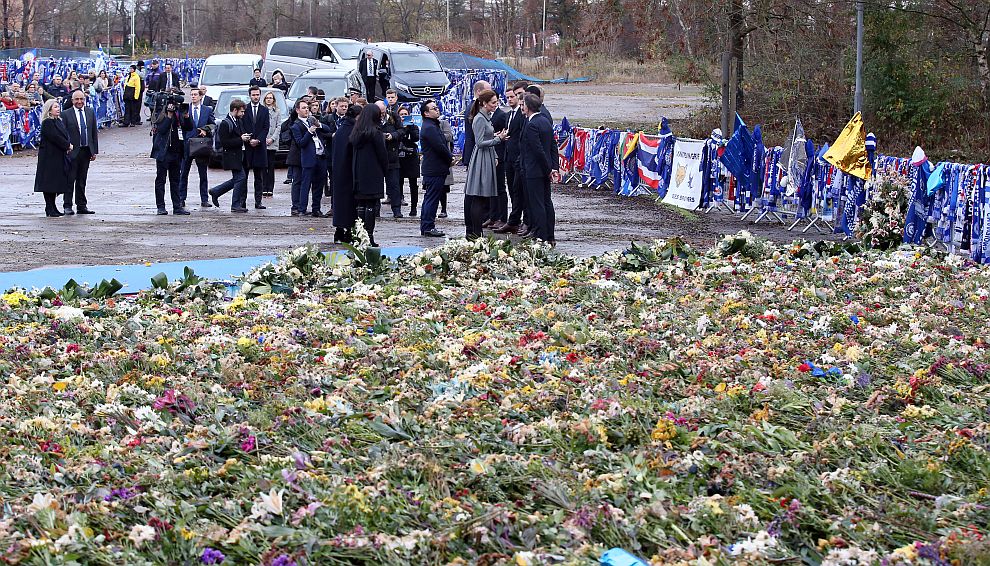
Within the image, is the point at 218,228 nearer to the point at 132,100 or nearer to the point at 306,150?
the point at 306,150

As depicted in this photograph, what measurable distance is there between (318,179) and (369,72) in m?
17.7

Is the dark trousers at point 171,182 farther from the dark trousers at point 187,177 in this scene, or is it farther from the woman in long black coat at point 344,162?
the woman in long black coat at point 344,162

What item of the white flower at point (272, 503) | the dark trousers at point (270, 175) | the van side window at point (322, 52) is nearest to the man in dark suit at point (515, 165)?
the dark trousers at point (270, 175)

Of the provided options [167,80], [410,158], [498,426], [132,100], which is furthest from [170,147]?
[167,80]

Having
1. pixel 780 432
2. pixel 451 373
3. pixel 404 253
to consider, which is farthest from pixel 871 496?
pixel 404 253

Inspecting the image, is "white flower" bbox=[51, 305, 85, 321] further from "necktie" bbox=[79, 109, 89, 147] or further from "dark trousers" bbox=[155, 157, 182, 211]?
"necktie" bbox=[79, 109, 89, 147]

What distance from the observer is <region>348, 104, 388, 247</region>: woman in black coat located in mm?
13492

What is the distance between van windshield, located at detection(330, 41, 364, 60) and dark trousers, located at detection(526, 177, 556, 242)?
2418 cm

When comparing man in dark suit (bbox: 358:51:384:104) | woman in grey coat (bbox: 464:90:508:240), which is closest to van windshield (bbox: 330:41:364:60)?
man in dark suit (bbox: 358:51:384:104)

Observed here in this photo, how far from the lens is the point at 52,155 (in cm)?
1684

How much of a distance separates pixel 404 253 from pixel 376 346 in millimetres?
5270

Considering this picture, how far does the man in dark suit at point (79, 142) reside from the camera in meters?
17.1

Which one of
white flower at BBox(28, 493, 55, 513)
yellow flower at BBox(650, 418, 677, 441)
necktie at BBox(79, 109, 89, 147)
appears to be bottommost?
white flower at BBox(28, 493, 55, 513)

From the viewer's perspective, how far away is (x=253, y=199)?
19.9 metres
